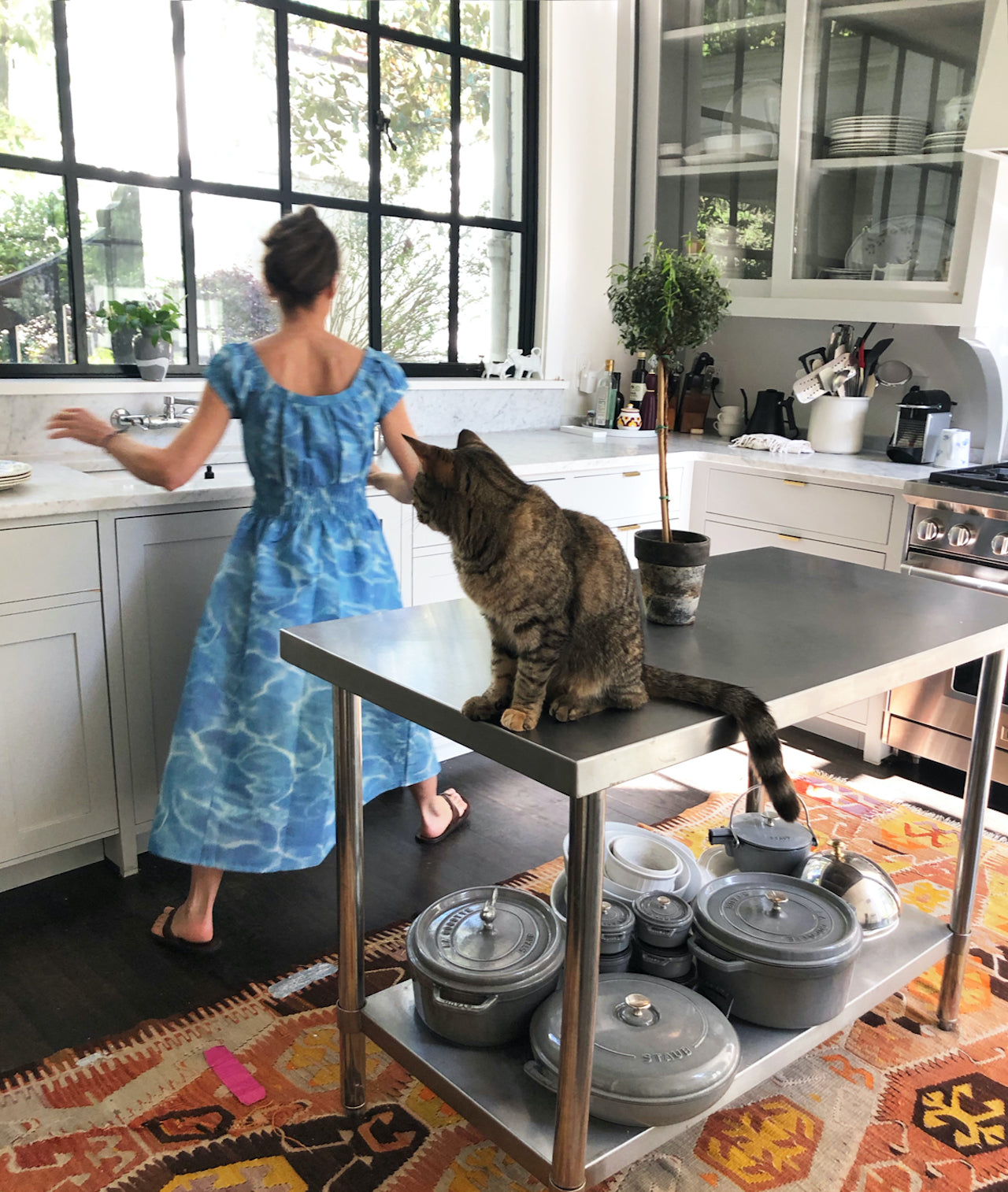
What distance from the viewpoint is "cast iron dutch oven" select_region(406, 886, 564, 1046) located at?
1483mm

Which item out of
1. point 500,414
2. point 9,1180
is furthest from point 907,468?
point 9,1180

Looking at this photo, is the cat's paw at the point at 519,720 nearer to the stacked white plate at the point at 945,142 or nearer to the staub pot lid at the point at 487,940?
the staub pot lid at the point at 487,940

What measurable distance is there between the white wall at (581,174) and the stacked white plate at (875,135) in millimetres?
899

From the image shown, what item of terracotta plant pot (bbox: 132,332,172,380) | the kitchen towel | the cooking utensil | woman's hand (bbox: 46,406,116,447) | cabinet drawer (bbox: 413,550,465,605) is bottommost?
the cooking utensil

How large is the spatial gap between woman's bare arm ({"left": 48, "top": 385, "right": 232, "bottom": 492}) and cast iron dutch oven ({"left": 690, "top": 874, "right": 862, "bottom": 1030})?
1.28 m

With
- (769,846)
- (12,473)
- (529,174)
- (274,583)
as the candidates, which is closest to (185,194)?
(12,473)

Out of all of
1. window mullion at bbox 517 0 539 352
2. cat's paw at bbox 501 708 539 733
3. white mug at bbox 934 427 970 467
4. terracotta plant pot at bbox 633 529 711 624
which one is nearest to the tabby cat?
cat's paw at bbox 501 708 539 733

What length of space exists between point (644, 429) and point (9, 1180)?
317cm

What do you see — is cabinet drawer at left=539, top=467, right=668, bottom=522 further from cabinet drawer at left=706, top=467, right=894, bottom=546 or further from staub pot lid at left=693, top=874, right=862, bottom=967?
staub pot lid at left=693, top=874, right=862, bottom=967

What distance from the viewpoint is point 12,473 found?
220 centimetres

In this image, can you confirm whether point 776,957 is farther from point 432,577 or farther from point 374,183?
point 374,183

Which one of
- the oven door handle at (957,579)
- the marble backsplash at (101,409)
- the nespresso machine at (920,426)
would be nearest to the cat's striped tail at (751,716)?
the oven door handle at (957,579)

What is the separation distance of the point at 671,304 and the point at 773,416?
8.16 ft

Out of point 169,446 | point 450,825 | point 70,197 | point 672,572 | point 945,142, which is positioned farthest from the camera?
point 945,142
